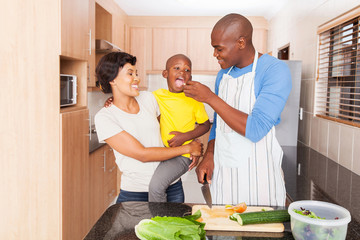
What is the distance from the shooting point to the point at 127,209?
116 cm

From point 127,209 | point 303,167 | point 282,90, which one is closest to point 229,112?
point 282,90

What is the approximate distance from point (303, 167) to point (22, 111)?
1882mm

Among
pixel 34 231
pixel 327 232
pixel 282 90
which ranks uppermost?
pixel 282 90

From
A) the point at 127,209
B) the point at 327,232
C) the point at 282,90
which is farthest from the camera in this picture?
the point at 282,90

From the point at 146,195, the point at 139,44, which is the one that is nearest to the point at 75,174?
the point at 146,195

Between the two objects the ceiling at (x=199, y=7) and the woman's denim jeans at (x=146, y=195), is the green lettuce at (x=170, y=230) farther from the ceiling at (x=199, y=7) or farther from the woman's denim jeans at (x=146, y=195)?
the ceiling at (x=199, y=7)

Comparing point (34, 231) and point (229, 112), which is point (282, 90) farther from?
point (34, 231)

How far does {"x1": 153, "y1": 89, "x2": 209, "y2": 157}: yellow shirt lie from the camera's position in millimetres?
1786

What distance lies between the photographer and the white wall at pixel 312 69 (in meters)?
2.23

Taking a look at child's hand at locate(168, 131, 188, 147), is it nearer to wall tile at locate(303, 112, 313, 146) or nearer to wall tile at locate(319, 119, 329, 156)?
wall tile at locate(319, 119, 329, 156)

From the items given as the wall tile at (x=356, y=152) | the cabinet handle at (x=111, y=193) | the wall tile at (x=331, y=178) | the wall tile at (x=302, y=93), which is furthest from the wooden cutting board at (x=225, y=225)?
the cabinet handle at (x=111, y=193)

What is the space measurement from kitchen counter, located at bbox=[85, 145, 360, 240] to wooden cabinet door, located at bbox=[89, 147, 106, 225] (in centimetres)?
161

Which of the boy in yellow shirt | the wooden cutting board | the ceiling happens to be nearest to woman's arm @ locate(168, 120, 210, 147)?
the boy in yellow shirt

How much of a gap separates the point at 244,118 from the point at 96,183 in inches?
87.7
